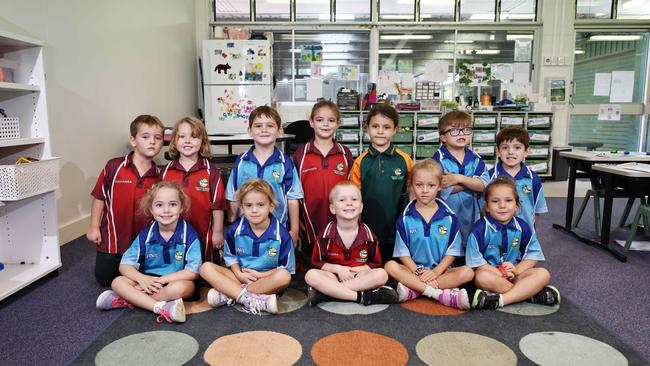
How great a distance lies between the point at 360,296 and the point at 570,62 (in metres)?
5.57

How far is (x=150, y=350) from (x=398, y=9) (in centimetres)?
577

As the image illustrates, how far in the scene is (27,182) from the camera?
2.09 meters

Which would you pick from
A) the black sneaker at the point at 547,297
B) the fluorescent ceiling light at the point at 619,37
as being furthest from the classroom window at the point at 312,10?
the black sneaker at the point at 547,297

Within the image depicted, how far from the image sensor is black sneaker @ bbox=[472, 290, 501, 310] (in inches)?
75.1

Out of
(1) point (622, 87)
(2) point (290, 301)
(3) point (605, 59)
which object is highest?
(3) point (605, 59)

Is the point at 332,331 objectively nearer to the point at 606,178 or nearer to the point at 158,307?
the point at 158,307

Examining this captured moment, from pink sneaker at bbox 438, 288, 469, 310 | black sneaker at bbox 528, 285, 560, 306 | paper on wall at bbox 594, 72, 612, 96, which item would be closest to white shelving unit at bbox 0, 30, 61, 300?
pink sneaker at bbox 438, 288, 469, 310

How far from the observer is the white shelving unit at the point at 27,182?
81.2 inches

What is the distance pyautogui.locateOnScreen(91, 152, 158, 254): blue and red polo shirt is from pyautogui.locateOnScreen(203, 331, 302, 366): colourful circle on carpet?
36.2 inches

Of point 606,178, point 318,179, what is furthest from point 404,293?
point 606,178

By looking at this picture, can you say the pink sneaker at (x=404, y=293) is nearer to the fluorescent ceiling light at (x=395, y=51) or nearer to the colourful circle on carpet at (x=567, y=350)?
the colourful circle on carpet at (x=567, y=350)

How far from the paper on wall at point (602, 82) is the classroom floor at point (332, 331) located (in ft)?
16.6

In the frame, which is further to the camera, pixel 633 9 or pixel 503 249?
pixel 633 9

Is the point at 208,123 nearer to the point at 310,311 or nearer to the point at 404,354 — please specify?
the point at 310,311
